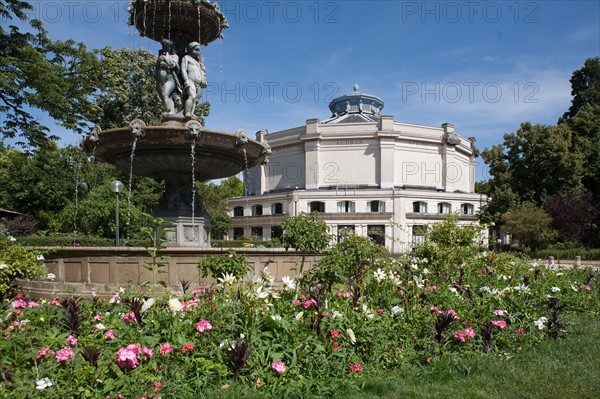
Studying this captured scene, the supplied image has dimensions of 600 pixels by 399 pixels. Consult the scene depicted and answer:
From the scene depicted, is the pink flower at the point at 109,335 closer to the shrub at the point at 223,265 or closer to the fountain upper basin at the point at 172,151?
the shrub at the point at 223,265

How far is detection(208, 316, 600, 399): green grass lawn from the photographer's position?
3.51 metres

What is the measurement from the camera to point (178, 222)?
10352mm

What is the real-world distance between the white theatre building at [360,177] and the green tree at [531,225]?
53.1 feet

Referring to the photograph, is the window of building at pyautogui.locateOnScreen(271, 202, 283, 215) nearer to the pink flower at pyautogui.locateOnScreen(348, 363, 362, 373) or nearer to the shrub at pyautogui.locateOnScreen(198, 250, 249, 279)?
the shrub at pyautogui.locateOnScreen(198, 250, 249, 279)

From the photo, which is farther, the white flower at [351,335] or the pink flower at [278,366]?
the white flower at [351,335]

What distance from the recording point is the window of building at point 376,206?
5081 centimetres

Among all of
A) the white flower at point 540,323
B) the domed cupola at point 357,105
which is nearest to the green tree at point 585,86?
the domed cupola at point 357,105

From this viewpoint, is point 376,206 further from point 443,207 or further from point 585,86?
point 585,86

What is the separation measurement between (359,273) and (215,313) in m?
2.26

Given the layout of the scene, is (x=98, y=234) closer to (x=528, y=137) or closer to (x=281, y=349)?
(x=281, y=349)

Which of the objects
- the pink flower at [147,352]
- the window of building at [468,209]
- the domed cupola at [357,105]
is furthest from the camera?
the domed cupola at [357,105]

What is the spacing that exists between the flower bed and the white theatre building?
44.8 meters

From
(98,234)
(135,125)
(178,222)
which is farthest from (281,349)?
(98,234)

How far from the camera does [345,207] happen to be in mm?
51562
